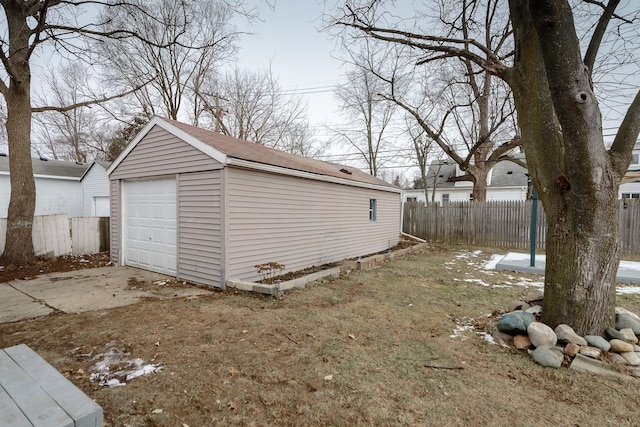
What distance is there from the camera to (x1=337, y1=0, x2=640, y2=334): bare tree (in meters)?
3.19

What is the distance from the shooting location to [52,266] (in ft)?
25.0

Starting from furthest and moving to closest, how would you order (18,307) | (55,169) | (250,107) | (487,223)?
1. (250,107)
2. (55,169)
3. (487,223)
4. (18,307)

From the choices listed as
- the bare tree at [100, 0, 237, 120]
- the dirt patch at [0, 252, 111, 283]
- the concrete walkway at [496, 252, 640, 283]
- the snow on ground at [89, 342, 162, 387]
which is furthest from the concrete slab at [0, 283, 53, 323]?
the bare tree at [100, 0, 237, 120]

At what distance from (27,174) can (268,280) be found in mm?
6910

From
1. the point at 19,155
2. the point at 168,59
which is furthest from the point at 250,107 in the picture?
the point at 19,155

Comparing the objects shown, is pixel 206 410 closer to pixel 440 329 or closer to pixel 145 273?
pixel 440 329

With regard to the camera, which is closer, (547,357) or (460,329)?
(547,357)

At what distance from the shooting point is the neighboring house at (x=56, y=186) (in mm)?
16453

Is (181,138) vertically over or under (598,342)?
over

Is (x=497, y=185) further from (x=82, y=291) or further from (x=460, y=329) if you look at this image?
(x=82, y=291)

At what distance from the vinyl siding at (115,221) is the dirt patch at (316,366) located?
3937 millimetres

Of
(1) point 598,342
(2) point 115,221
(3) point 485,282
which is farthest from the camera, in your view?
(2) point 115,221

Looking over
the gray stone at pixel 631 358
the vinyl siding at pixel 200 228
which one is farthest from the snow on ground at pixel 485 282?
the vinyl siding at pixel 200 228

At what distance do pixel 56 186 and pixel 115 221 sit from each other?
13.6 metres
